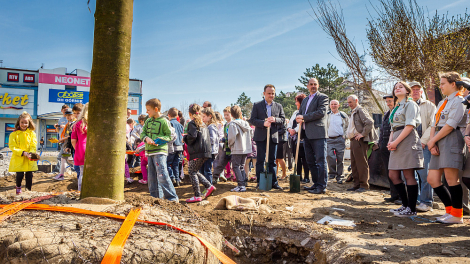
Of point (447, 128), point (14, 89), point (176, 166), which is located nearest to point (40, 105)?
point (14, 89)

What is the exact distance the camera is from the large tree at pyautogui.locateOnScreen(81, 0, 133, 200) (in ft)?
10.5

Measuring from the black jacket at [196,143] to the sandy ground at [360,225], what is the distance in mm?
830

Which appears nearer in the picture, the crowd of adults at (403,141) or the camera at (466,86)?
the camera at (466,86)

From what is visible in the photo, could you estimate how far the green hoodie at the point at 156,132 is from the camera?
4.84m

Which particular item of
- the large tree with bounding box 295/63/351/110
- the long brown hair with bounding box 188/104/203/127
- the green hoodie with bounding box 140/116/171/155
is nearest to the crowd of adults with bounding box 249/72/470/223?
the long brown hair with bounding box 188/104/203/127

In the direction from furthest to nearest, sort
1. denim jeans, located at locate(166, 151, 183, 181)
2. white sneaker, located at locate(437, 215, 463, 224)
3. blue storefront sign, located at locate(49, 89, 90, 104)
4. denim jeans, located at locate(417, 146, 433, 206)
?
1. blue storefront sign, located at locate(49, 89, 90, 104)
2. denim jeans, located at locate(166, 151, 183, 181)
3. denim jeans, located at locate(417, 146, 433, 206)
4. white sneaker, located at locate(437, 215, 463, 224)

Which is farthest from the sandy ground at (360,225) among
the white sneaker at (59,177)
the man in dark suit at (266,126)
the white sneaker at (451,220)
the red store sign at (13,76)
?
the red store sign at (13,76)

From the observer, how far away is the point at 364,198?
18.5ft

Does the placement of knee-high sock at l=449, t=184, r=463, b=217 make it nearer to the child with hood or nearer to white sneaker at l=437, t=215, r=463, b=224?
white sneaker at l=437, t=215, r=463, b=224

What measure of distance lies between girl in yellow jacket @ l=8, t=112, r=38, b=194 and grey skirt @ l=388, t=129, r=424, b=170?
648 centimetres

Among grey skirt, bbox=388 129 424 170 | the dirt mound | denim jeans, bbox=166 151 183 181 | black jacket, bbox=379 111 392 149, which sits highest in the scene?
black jacket, bbox=379 111 392 149

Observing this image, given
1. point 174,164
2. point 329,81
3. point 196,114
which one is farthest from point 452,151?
point 329,81

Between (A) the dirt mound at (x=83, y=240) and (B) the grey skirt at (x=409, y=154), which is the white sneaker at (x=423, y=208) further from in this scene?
(A) the dirt mound at (x=83, y=240)

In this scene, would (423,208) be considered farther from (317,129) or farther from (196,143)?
(196,143)
